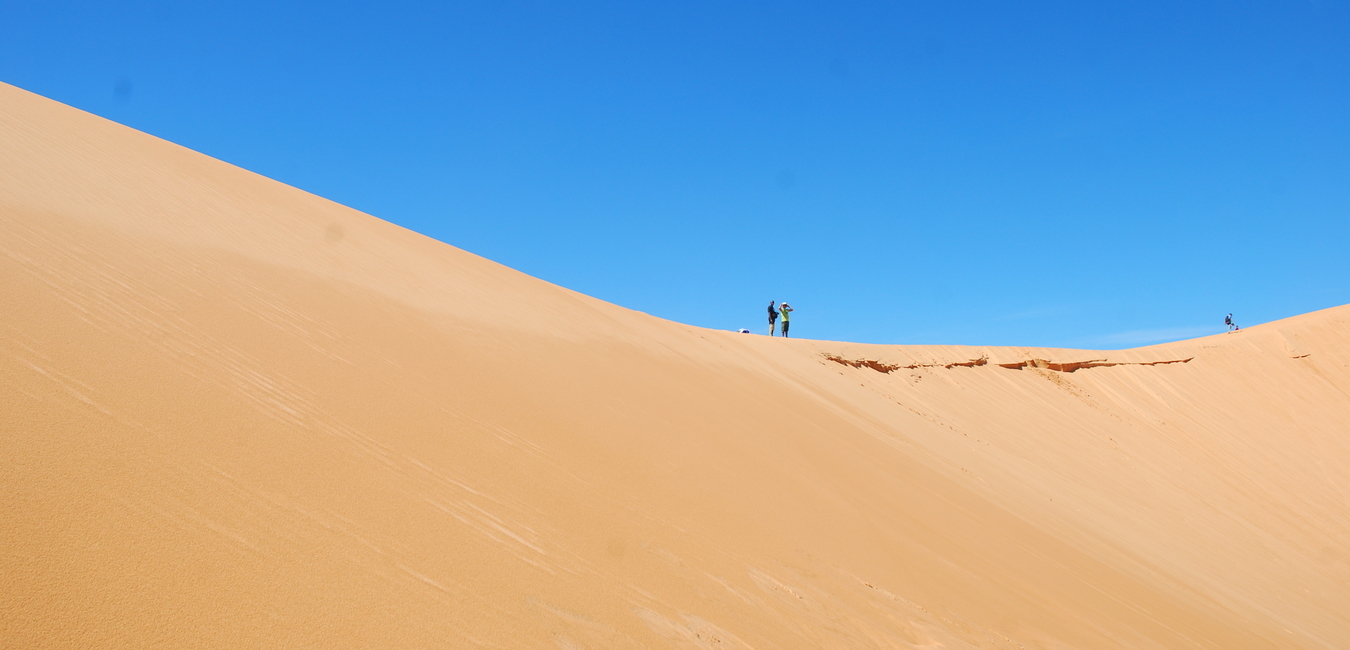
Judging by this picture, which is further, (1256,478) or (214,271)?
(1256,478)

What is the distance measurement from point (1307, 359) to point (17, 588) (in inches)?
1061

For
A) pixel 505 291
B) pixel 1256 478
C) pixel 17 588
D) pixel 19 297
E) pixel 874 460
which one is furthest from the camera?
pixel 1256 478

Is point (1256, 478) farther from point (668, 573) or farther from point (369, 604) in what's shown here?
point (369, 604)

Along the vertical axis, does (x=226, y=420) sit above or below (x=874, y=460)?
below

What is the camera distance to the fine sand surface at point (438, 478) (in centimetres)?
267

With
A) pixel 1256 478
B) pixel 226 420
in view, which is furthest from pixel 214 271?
pixel 1256 478

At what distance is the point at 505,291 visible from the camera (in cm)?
862

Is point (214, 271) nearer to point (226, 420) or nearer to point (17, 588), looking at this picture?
point (226, 420)

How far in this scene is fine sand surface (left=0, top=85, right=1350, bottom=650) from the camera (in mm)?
2672

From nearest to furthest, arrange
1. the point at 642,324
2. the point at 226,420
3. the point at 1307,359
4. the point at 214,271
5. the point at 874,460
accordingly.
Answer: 1. the point at 226,420
2. the point at 214,271
3. the point at 874,460
4. the point at 642,324
5. the point at 1307,359

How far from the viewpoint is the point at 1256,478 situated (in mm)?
14984

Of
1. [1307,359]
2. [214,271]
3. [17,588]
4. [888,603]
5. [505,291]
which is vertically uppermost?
[1307,359]

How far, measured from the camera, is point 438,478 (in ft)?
12.5

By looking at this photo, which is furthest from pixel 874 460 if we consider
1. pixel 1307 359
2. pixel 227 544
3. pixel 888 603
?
pixel 1307 359
